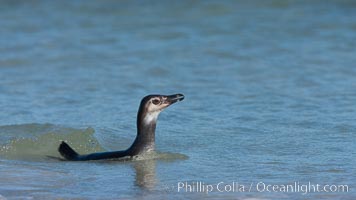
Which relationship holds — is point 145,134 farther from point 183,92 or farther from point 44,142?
point 183,92

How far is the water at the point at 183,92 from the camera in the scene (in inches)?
332

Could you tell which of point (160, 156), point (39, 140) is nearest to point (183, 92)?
point (39, 140)

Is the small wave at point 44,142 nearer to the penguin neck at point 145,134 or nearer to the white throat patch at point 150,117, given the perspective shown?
the penguin neck at point 145,134

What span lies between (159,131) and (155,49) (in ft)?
17.9

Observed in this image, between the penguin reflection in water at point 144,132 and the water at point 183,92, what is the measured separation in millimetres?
163

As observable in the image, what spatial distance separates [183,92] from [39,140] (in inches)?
124

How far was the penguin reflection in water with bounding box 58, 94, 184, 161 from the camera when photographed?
9227 mm

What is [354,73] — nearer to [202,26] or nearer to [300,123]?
[300,123]

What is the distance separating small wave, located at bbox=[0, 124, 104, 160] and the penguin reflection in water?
286 millimetres

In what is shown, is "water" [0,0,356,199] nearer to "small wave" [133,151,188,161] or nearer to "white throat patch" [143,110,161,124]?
"small wave" [133,151,188,161]

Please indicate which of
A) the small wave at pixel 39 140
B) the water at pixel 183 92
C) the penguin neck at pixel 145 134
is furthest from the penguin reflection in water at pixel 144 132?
the small wave at pixel 39 140

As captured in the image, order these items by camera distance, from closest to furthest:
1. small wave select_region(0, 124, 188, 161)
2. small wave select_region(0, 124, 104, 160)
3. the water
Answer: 1. the water
2. small wave select_region(0, 124, 188, 161)
3. small wave select_region(0, 124, 104, 160)

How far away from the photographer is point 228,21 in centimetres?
1803

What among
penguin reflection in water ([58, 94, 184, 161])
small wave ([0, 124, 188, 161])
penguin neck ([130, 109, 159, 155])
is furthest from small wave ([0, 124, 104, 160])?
penguin neck ([130, 109, 159, 155])
